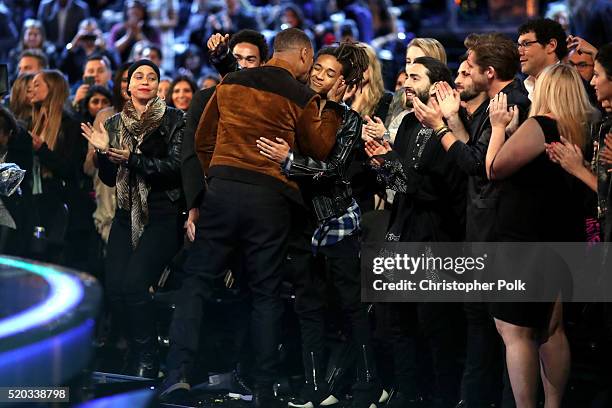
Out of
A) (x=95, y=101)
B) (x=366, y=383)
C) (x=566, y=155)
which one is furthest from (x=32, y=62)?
(x=566, y=155)

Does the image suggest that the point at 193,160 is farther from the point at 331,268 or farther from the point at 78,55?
the point at 78,55

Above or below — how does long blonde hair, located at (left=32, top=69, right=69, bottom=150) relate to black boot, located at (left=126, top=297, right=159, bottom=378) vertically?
above

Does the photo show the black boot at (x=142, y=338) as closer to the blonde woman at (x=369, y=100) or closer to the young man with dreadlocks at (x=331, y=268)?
the young man with dreadlocks at (x=331, y=268)

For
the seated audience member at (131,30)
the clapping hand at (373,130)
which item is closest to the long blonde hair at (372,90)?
the clapping hand at (373,130)

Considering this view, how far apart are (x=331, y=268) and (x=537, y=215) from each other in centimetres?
138

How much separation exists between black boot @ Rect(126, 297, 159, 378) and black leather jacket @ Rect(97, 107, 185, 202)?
65 centimetres

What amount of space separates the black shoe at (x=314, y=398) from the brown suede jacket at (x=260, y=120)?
106cm

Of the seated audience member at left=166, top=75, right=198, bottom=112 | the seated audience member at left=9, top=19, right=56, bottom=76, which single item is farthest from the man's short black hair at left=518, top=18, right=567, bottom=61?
the seated audience member at left=9, top=19, right=56, bottom=76

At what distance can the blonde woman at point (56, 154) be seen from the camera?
24.4 feet

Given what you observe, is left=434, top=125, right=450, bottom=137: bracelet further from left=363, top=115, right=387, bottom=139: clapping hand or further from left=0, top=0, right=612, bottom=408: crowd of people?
left=363, top=115, right=387, bottom=139: clapping hand

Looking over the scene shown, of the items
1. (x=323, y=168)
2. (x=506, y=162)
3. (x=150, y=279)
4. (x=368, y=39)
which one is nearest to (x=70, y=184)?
(x=150, y=279)

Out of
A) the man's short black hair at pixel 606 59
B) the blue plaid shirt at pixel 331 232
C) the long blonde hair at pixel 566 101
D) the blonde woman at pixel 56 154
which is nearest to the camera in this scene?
the long blonde hair at pixel 566 101

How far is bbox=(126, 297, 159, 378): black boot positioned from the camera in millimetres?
6238

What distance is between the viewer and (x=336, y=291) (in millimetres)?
5684
